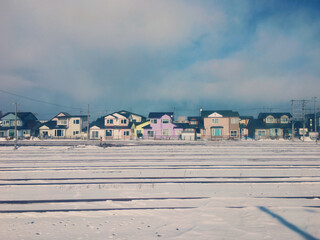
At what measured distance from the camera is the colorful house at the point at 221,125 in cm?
4944

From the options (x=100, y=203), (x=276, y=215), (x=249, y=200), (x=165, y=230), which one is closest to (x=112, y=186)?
(x=100, y=203)

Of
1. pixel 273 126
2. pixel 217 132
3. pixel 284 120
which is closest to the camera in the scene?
pixel 217 132

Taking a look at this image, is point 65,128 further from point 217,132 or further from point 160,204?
point 160,204

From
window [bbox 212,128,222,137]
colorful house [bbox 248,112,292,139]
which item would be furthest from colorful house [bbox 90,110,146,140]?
colorful house [bbox 248,112,292,139]

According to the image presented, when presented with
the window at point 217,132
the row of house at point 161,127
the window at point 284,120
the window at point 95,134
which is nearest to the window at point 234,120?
the row of house at point 161,127

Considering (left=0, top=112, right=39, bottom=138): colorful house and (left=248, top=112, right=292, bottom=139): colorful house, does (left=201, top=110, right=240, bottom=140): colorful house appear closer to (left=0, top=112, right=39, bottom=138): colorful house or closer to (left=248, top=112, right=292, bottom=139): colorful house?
(left=248, top=112, right=292, bottom=139): colorful house

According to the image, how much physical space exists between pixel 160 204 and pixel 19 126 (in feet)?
205

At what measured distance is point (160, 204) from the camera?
319 inches

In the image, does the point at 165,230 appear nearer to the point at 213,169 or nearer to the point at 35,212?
the point at 35,212

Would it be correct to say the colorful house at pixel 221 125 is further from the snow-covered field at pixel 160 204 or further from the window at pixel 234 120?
the snow-covered field at pixel 160 204

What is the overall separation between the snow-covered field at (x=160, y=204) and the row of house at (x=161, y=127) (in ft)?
112

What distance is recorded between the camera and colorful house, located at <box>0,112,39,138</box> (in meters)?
54.4

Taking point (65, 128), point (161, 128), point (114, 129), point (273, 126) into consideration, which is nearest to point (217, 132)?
point (161, 128)

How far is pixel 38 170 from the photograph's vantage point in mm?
14188
